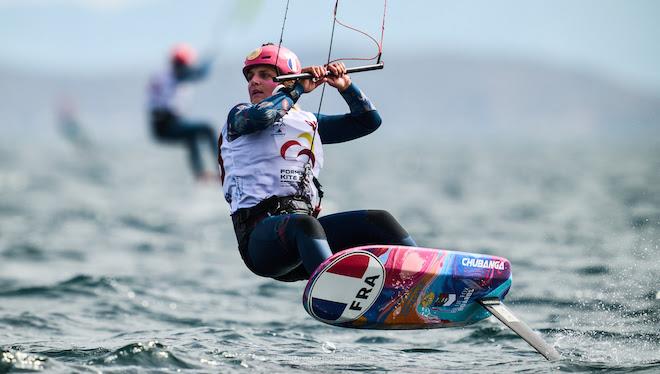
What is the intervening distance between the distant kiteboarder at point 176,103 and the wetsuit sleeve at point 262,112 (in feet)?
31.9

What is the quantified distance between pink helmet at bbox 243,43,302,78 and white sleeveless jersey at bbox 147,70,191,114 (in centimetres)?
1038

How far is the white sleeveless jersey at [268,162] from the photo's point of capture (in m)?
6.17

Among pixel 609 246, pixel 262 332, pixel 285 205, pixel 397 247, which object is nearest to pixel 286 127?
pixel 285 205

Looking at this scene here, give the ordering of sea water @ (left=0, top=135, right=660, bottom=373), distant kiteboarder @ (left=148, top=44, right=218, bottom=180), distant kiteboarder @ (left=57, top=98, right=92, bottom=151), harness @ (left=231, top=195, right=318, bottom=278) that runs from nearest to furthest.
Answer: harness @ (left=231, top=195, right=318, bottom=278), sea water @ (left=0, top=135, right=660, bottom=373), distant kiteboarder @ (left=148, top=44, right=218, bottom=180), distant kiteboarder @ (left=57, top=98, right=92, bottom=151)

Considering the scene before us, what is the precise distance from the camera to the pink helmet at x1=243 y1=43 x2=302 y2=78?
6262mm

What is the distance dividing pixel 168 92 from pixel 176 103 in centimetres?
22

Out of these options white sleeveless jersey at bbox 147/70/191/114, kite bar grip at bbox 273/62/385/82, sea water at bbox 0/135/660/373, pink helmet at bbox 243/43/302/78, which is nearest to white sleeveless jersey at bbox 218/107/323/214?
pink helmet at bbox 243/43/302/78

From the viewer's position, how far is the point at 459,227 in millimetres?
20078

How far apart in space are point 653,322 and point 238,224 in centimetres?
357

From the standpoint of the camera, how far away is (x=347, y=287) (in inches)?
234

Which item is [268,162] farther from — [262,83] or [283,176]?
[262,83]

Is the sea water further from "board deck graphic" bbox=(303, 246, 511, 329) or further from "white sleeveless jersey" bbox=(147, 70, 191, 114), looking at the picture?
"white sleeveless jersey" bbox=(147, 70, 191, 114)

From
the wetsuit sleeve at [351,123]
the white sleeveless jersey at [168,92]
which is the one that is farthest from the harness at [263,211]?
the white sleeveless jersey at [168,92]

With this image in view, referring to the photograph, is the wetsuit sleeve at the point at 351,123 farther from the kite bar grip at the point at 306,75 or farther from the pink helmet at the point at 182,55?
the pink helmet at the point at 182,55
